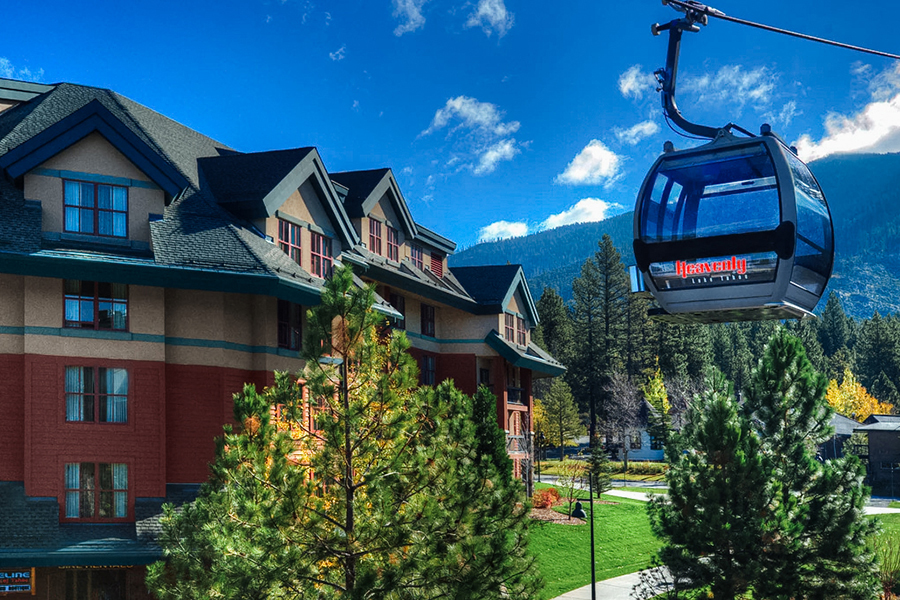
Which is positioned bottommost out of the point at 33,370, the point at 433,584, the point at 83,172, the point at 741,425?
the point at 433,584

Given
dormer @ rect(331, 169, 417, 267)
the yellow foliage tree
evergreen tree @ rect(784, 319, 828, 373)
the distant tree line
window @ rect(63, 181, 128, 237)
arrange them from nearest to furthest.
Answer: window @ rect(63, 181, 128, 237) → dormer @ rect(331, 169, 417, 267) → the distant tree line → the yellow foliage tree → evergreen tree @ rect(784, 319, 828, 373)

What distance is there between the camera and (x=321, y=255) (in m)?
28.1

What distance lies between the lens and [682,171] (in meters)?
13.2

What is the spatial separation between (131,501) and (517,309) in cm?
2471

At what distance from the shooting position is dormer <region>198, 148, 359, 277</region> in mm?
25422

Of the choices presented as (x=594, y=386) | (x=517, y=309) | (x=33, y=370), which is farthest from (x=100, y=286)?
(x=594, y=386)

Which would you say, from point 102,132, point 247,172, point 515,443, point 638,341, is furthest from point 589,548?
point 638,341

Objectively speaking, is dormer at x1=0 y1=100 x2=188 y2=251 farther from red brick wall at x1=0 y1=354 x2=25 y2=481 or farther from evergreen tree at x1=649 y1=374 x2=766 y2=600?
evergreen tree at x1=649 y1=374 x2=766 y2=600

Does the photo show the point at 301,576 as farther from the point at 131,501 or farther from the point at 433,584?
the point at 131,501

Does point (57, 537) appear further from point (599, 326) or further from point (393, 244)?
point (599, 326)

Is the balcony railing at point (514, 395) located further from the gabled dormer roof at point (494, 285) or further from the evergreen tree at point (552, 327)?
the evergreen tree at point (552, 327)

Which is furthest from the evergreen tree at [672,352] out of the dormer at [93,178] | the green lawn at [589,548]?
the dormer at [93,178]

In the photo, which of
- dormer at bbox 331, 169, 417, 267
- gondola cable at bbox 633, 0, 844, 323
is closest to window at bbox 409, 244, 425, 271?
dormer at bbox 331, 169, 417, 267

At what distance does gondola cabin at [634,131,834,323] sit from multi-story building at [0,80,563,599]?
38.2 feet
